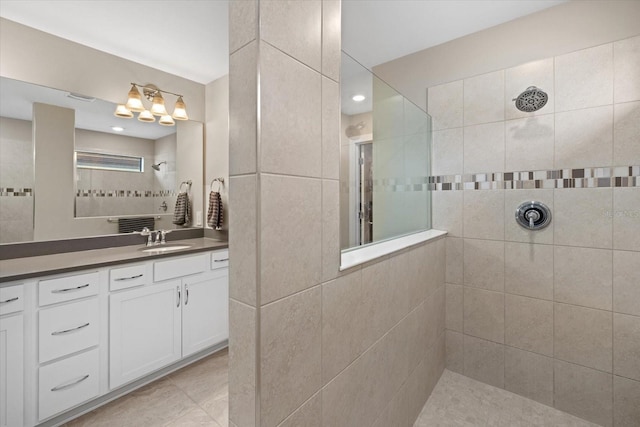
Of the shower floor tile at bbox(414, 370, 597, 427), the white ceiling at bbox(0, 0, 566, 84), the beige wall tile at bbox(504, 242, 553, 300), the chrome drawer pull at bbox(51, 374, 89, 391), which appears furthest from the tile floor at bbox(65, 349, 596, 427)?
the white ceiling at bbox(0, 0, 566, 84)

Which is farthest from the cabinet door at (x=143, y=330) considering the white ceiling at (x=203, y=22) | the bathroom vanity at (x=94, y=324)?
the white ceiling at (x=203, y=22)

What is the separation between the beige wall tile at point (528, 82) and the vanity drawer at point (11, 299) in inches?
123

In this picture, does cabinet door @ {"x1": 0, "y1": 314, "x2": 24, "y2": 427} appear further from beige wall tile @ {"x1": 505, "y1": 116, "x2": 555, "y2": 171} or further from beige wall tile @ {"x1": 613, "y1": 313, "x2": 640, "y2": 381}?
beige wall tile @ {"x1": 613, "y1": 313, "x2": 640, "y2": 381}

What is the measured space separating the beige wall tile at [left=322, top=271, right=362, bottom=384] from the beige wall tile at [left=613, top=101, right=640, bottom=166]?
1.77 m

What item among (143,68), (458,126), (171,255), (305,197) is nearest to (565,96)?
(458,126)

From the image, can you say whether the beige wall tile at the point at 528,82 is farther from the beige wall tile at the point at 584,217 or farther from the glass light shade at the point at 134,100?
the glass light shade at the point at 134,100

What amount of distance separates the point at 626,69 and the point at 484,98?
715mm

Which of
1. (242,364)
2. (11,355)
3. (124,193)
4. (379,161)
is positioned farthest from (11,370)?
(379,161)

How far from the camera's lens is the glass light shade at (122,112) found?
2.45 metres

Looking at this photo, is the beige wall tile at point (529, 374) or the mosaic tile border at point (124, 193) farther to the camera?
the mosaic tile border at point (124, 193)

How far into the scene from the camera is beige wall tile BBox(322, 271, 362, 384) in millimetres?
953

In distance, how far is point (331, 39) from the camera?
3.15ft

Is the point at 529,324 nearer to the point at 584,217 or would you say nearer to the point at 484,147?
the point at 584,217

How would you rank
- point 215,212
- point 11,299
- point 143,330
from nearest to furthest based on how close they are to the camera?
point 11,299 < point 143,330 < point 215,212
